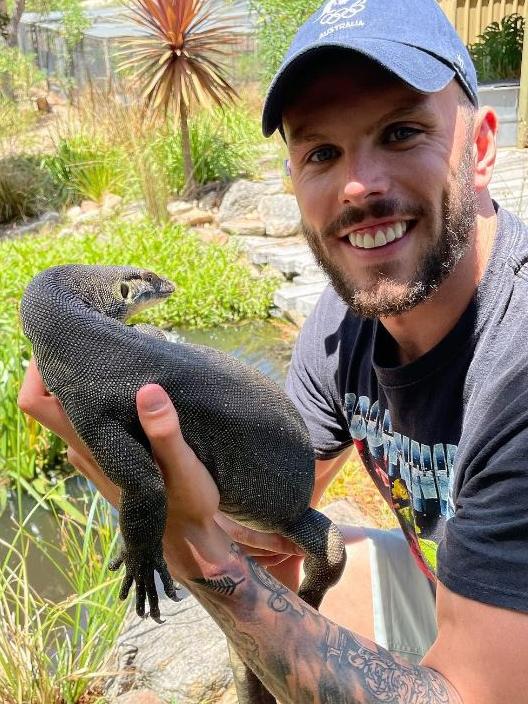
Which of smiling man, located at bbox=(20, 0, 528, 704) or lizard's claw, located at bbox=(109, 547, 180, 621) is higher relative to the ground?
smiling man, located at bbox=(20, 0, 528, 704)

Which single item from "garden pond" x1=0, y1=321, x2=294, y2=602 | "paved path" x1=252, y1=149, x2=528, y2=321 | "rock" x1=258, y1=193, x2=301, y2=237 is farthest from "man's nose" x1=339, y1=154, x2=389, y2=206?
"rock" x1=258, y1=193, x2=301, y2=237

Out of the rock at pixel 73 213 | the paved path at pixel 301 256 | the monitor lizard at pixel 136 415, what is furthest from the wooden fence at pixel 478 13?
the monitor lizard at pixel 136 415

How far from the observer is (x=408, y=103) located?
216cm

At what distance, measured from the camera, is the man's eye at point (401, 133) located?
7.07 ft

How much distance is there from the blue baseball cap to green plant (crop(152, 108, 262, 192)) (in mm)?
10921

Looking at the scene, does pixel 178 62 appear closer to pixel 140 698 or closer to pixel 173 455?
pixel 140 698

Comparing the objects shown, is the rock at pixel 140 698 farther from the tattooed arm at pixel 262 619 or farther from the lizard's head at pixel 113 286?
the lizard's head at pixel 113 286

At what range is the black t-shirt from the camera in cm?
172

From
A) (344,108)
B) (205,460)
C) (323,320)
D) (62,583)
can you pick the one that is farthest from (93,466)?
(62,583)

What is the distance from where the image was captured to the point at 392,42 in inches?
83.7

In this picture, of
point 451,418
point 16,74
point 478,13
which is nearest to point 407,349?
point 451,418

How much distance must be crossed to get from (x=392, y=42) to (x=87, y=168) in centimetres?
1264

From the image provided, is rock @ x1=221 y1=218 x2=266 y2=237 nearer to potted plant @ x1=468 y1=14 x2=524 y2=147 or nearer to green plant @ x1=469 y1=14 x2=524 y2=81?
potted plant @ x1=468 y1=14 x2=524 y2=147

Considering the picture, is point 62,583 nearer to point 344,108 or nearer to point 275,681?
point 275,681
